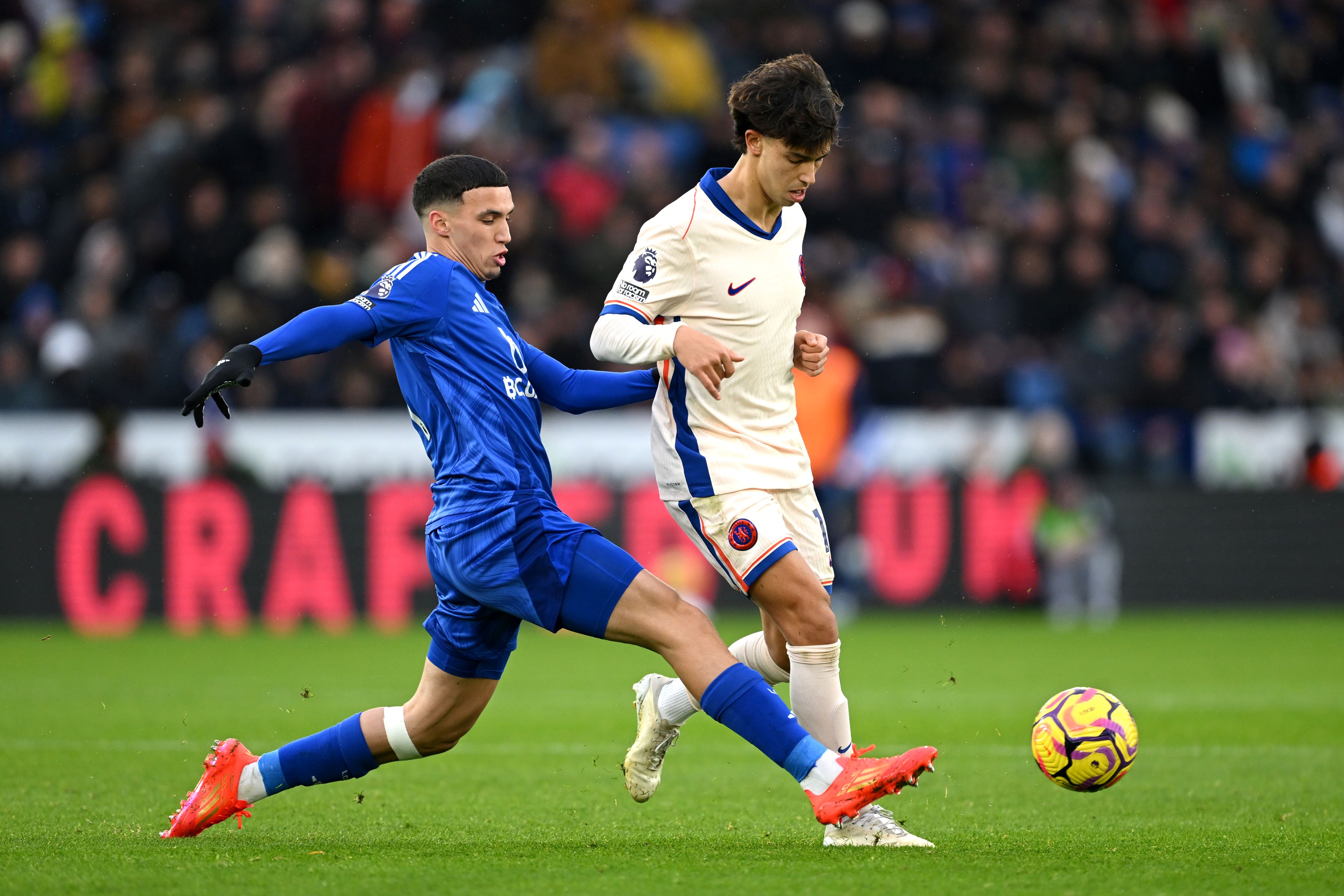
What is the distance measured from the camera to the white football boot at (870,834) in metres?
4.61

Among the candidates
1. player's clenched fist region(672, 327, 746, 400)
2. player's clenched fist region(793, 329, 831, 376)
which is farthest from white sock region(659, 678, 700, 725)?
player's clenched fist region(672, 327, 746, 400)

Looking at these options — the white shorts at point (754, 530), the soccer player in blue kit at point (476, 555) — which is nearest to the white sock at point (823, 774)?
the soccer player in blue kit at point (476, 555)

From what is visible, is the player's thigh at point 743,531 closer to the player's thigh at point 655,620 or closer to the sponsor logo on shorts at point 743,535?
the sponsor logo on shorts at point 743,535

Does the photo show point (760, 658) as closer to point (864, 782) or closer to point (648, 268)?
point (864, 782)

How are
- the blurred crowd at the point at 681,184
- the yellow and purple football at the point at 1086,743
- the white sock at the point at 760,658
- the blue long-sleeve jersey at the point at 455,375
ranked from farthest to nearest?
the blurred crowd at the point at 681,184 → the white sock at the point at 760,658 → the yellow and purple football at the point at 1086,743 → the blue long-sleeve jersey at the point at 455,375

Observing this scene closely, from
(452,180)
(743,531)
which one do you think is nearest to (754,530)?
(743,531)

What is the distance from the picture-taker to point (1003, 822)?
17.2 feet

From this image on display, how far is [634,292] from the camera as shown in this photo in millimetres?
4754

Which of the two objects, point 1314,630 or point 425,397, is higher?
point 425,397

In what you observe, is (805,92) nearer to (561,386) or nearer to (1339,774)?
(561,386)

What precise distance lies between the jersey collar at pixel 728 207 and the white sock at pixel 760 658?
1258mm

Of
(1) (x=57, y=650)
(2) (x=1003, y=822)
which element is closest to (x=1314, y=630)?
(2) (x=1003, y=822)

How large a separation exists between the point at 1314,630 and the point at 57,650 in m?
9.40

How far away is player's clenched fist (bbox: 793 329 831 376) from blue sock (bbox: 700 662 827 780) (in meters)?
0.98
